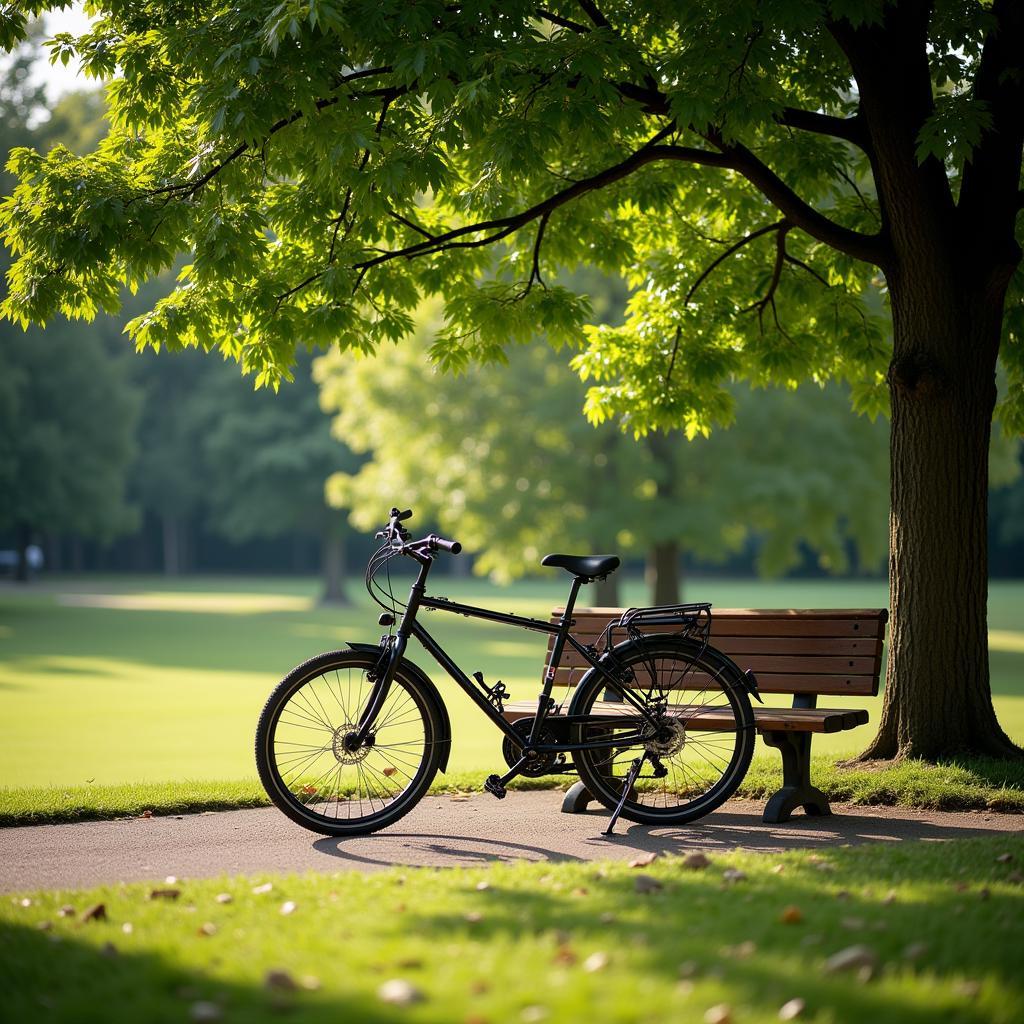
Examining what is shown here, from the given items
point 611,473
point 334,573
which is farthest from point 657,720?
point 334,573

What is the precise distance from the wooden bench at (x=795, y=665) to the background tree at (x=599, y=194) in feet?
2.74

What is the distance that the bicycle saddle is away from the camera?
6.22 m

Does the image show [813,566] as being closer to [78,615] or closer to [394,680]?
[78,615]

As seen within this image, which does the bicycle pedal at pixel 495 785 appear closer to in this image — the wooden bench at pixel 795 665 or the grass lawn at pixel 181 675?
the wooden bench at pixel 795 665

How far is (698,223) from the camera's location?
34.6ft

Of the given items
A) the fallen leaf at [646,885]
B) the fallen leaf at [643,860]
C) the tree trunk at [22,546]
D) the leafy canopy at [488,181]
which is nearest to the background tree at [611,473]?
the leafy canopy at [488,181]

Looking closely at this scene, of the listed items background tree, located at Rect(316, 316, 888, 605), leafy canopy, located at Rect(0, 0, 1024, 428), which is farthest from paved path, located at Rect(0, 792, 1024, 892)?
background tree, located at Rect(316, 316, 888, 605)

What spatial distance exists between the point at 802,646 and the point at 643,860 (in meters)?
2.14

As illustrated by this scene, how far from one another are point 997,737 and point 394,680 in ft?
12.2

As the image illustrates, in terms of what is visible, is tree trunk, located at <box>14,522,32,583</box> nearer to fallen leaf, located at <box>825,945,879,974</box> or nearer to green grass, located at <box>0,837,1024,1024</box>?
green grass, located at <box>0,837,1024,1024</box>

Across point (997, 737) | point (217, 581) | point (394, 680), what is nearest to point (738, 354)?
point (997, 737)

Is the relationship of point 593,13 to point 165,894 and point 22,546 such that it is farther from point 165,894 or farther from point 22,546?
point 22,546

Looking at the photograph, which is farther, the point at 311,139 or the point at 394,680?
the point at 311,139

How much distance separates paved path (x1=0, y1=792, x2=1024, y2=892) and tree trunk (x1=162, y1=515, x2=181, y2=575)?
2313 inches
